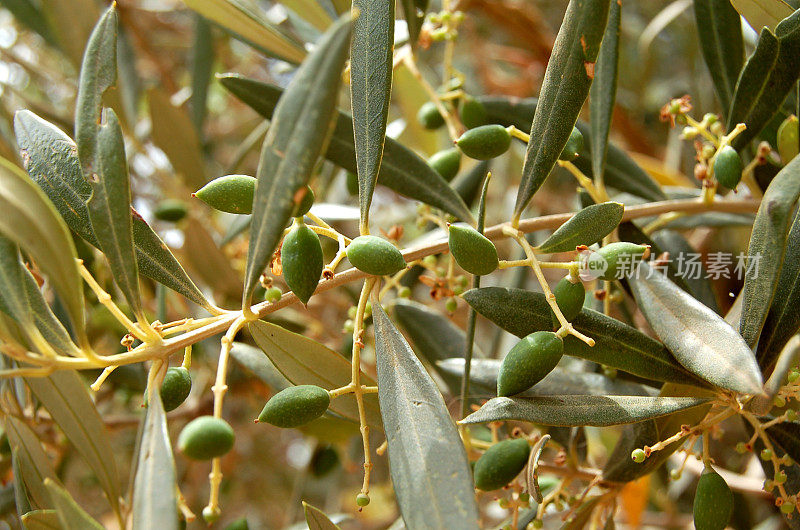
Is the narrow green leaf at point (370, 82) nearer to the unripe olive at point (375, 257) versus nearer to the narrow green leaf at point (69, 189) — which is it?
the unripe olive at point (375, 257)

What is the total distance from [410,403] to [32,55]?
10.1ft

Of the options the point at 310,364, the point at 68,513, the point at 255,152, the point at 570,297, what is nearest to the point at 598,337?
the point at 570,297

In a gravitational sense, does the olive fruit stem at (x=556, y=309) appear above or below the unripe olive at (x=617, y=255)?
below

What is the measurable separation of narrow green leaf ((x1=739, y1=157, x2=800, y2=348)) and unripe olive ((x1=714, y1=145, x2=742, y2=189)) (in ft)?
0.53

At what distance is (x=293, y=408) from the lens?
84 cm

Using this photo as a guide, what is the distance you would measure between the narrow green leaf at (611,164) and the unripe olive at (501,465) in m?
0.57

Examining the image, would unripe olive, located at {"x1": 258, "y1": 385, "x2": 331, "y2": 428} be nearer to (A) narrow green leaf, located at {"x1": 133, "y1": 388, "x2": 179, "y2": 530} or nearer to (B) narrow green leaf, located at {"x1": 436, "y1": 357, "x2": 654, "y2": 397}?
(A) narrow green leaf, located at {"x1": 133, "y1": 388, "x2": 179, "y2": 530}

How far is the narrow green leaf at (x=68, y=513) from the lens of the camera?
0.78 metres

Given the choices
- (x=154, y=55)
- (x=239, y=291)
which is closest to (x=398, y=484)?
(x=239, y=291)

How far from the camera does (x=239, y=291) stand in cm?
175

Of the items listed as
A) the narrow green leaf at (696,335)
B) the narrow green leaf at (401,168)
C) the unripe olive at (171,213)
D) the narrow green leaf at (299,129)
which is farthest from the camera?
the unripe olive at (171,213)

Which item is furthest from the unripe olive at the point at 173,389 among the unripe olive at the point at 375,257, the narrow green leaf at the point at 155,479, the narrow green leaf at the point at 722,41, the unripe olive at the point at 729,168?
the narrow green leaf at the point at 722,41

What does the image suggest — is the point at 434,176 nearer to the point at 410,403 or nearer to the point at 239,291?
the point at 410,403

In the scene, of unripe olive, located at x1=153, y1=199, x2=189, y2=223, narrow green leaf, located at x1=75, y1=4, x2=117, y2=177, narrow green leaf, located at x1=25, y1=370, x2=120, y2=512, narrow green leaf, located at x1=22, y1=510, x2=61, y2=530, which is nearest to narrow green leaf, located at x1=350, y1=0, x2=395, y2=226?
narrow green leaf, located at x1=75, y1=4, x2=117, y2=177
